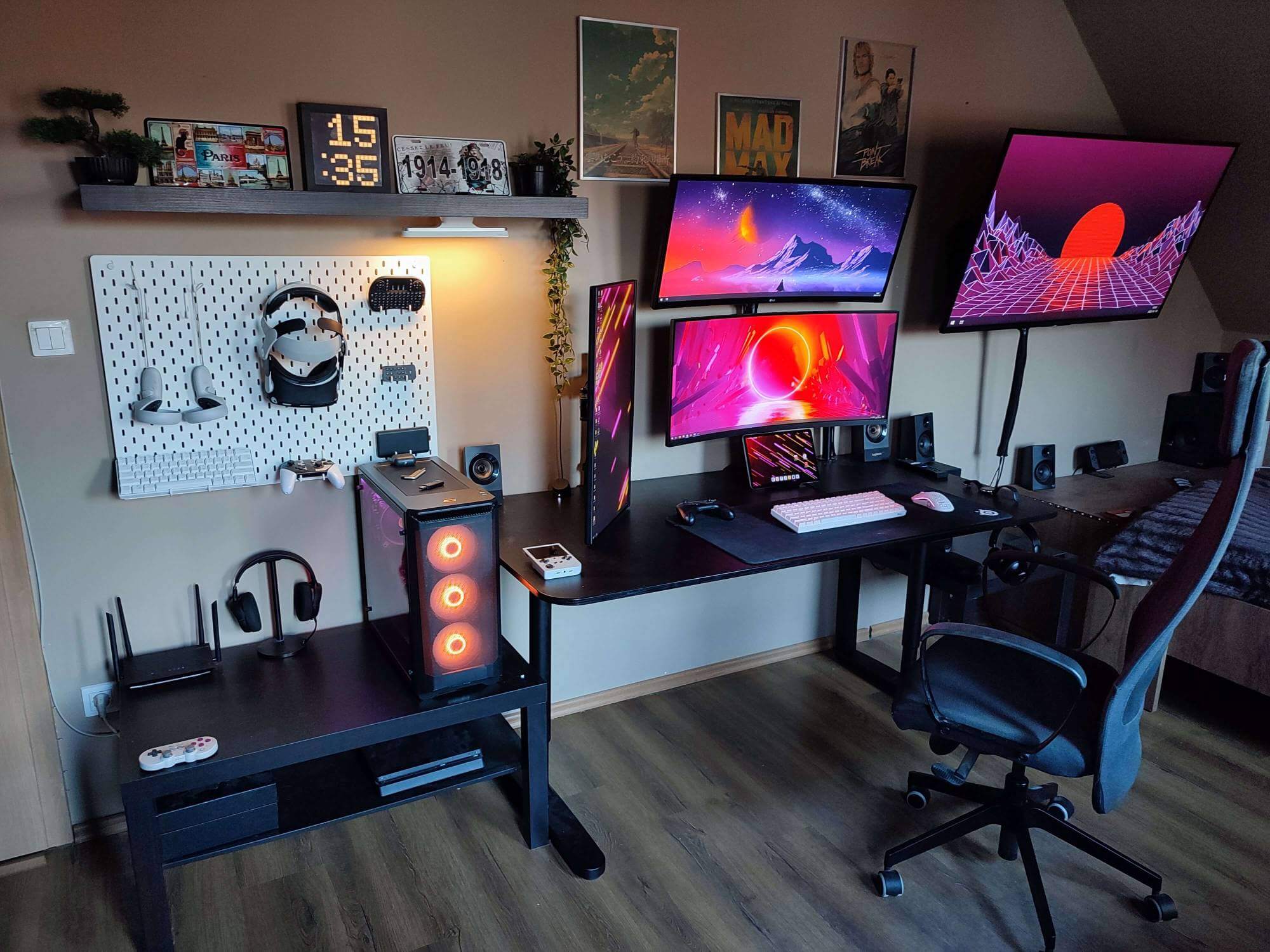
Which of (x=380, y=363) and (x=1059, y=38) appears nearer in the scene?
(x=380, y=363)

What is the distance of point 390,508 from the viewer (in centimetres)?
208

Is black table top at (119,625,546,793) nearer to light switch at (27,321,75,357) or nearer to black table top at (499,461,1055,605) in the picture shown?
black table top at (499,461,1055,605)

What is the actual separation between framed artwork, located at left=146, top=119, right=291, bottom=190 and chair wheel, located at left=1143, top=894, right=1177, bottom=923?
249 centimetres

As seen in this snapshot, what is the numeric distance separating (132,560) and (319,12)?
53.4 inches

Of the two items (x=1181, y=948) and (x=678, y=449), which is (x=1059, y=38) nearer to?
(x=678, y=449)

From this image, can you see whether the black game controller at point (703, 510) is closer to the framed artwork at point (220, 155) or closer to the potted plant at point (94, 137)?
the framed artwork at point (220, 155)

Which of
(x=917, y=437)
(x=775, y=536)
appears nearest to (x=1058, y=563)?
(x=775, y=536)

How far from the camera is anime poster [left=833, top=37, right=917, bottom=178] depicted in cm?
277

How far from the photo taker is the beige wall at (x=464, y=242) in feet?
6.45

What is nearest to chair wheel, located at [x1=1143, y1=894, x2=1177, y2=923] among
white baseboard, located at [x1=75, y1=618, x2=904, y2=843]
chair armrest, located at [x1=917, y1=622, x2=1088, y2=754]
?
chair armrest, located at [x1=917, y1=622, x2=1088, y2=754]

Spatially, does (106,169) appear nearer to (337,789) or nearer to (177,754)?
(177,754)

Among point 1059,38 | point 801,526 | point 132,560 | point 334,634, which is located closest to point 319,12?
point 132,560

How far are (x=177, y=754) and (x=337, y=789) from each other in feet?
1.31

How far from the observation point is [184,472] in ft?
6.96
